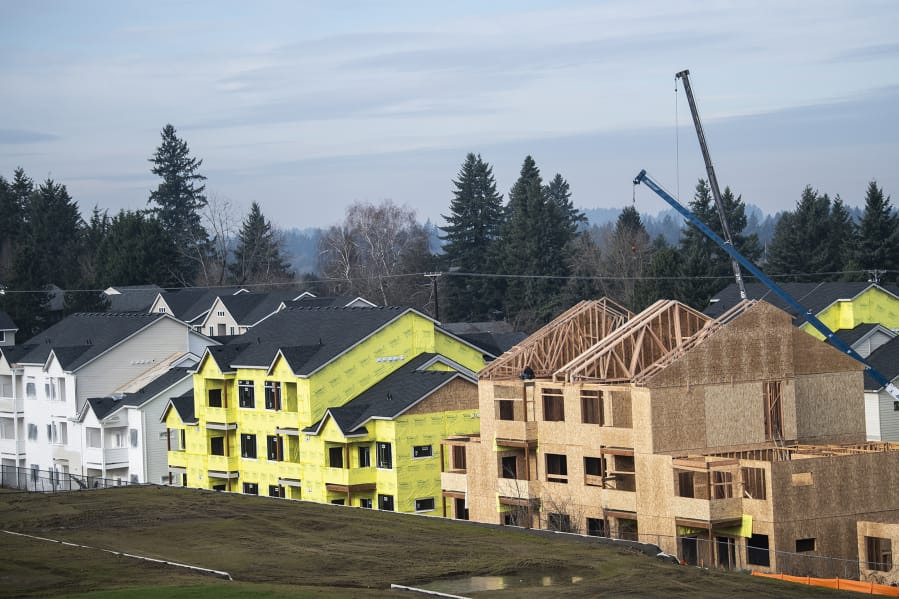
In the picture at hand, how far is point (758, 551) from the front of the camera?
51.2m

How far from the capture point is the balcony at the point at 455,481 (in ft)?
213

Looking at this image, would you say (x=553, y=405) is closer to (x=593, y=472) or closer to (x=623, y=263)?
(x=593, y=472)

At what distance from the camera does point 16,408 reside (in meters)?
95.4

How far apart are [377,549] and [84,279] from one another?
377ft

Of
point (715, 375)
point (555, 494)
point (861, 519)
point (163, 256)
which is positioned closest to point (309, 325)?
point (555, 494)

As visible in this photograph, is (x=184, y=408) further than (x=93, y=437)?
No

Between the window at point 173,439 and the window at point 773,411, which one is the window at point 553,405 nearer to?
the window at point 773,411

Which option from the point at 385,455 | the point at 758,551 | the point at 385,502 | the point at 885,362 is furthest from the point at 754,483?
the point at 885,362

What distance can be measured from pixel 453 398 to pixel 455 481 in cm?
549

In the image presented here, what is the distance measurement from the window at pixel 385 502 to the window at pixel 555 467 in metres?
9.99

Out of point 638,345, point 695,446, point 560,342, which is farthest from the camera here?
point 560,342

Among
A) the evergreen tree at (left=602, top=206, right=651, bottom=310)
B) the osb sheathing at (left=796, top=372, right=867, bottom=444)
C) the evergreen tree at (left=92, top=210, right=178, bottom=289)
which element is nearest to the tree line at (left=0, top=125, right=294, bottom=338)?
the evergreen tree at (left=92, top=210, right=178, bottom=289)

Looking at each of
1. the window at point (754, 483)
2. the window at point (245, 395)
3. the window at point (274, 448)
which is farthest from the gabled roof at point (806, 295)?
the window at point (754, 483)

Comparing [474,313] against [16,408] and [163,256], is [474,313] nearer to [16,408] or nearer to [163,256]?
[163,256]
